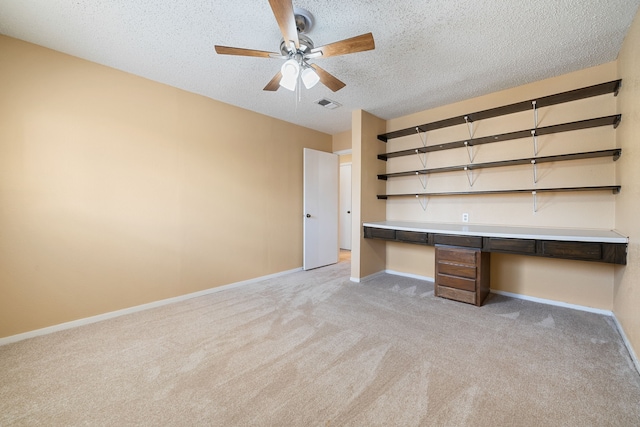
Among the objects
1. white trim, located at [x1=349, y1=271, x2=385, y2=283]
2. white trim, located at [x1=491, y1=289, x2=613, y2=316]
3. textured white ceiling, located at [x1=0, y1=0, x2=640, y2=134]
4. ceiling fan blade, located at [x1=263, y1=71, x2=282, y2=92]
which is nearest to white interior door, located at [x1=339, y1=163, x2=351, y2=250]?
white trim, located at [x1=349, y1=271, x2=385, y2=283]

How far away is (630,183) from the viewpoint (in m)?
1.92

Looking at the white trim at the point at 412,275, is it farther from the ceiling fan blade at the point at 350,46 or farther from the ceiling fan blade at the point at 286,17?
the ceiling fan blade at the point at 286,17

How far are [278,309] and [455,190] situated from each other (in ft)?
9.00

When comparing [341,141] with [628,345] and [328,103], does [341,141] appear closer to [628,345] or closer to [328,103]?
[328,103]

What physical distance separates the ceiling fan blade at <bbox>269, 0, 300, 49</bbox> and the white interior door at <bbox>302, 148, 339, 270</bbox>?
8.28ft

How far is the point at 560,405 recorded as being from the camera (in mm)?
1393

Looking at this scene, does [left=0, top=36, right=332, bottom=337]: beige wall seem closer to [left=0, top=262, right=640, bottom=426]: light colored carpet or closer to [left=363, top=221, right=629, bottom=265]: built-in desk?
[left=0, top=262, right=640, bottom=426]: light colored carpet

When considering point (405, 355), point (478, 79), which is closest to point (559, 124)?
point (478, 79)

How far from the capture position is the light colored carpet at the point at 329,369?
136 cm

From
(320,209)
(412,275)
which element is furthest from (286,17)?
(412,275)

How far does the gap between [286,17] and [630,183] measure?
2749 mm

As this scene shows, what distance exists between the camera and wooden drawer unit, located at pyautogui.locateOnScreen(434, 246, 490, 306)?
273 centimetres

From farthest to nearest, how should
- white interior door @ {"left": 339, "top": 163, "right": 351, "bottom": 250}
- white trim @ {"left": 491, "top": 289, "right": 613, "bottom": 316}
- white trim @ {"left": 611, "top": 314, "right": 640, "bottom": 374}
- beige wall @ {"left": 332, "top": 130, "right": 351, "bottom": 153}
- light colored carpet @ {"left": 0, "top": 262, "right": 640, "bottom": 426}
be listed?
1. white interior door @ {"left": 339, "top": 163, "right": 351, "bottom": 250}
2. beige wall @ {"left": 332, "top": 130, "right": 351, "bottom": 153}
3. white trim @ {"left": 491, "top": 289, "right": 613, "bottom": 316}
4. white trim @ {"left": 611, "top": 314, "right": 640, "bottom": 374}
5. light colored carpet @ {"left": 0, "top": 262, "right": 640, "bottom": 426}

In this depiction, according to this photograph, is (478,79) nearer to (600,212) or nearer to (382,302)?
(600,212)
